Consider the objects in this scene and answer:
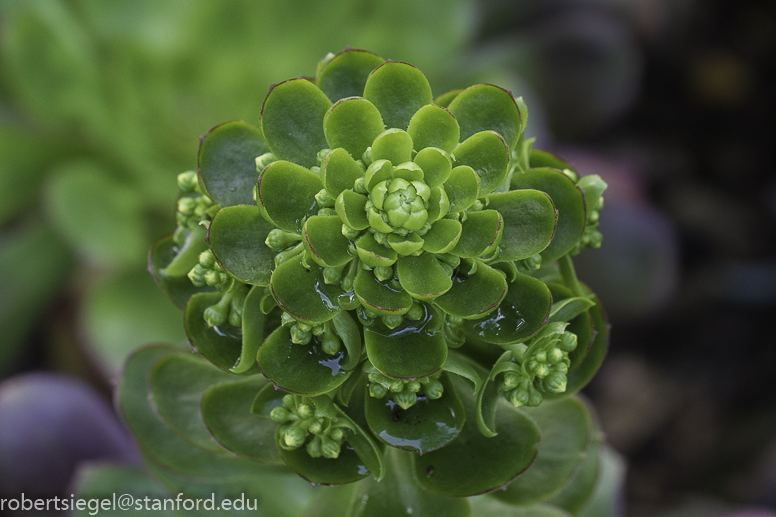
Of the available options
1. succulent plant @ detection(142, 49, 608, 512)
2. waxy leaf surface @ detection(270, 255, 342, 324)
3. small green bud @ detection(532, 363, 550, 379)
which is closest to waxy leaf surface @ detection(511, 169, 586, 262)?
succulent plant @ detection(142, 49, 608, 512)

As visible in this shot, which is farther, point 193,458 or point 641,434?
point 641,434

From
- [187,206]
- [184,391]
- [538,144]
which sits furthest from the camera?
[538,144]

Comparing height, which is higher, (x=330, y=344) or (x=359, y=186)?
(x=359, y=186)

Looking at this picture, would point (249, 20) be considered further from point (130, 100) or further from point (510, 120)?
point (510, 120)

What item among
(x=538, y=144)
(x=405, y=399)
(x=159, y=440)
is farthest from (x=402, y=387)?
(x=538, y=144)

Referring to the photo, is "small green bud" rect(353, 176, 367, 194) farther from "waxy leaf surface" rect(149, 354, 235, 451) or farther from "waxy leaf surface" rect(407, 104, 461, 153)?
"waxy leaf surface" rect(149, 354, 235, 451)

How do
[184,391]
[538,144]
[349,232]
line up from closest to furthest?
[349,232] < [184,391] < [538,144]

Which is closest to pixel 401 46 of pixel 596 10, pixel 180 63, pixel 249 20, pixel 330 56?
pixel 249 20

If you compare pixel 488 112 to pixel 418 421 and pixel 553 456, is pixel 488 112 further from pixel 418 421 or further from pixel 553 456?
pixel 553 456
